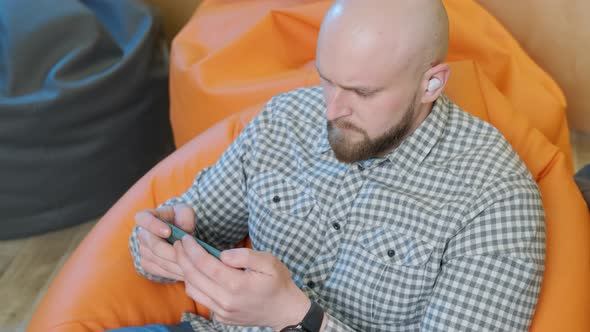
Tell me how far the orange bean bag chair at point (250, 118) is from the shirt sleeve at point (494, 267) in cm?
13

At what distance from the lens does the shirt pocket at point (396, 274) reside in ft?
3.84

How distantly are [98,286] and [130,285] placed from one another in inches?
2.4

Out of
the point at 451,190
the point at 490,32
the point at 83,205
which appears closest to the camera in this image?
the point at 451,190

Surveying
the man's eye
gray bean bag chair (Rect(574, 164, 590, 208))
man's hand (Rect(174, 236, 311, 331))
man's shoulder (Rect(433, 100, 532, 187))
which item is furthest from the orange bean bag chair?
the man's eye

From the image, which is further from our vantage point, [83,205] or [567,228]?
[83,205]

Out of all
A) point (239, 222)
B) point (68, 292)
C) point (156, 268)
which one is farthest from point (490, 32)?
point (68, 292)

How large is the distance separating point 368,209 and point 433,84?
9.6 inches

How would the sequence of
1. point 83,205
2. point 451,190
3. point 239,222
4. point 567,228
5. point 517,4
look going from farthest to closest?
1. point 83,205
2. point 517,4
3. point 239,222
4. point 567,228
5. point 451,190

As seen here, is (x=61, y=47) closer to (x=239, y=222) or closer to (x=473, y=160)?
(x=239, y=222)

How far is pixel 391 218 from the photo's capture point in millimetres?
1219

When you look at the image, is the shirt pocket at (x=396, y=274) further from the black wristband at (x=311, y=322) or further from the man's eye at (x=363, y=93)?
the man's eye at (x=363, y=93)

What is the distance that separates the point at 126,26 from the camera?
2.22 meters

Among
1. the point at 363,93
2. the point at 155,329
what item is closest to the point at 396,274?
the point at 363,93

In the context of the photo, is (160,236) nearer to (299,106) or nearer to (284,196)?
(284,196)
